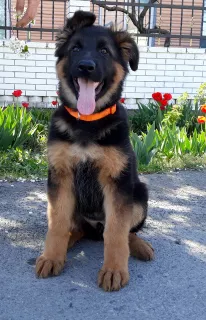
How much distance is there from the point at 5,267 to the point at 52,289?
45cm

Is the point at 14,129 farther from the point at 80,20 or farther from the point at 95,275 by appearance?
the point at 95,275

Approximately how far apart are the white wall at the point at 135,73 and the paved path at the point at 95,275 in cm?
417

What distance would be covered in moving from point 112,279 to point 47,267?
1.42 feet

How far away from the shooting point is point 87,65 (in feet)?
8.73

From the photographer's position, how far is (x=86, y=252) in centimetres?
317


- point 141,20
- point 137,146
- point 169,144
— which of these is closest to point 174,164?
point 169,144

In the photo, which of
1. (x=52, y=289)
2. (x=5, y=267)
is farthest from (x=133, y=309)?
(x=5, y=267)

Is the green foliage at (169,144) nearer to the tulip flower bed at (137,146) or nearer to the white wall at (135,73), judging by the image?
the tulip flower bed at (137,146)

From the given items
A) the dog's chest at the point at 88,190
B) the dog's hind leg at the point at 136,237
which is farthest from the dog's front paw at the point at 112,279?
the dog's chest at the point at 88,190

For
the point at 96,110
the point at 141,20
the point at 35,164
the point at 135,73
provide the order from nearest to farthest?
the point at 96,110
the point at 35,164
the point at 135,73
the point at 141,20

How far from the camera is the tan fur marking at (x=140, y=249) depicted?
3.04m

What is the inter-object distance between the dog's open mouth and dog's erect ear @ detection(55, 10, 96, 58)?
38cm

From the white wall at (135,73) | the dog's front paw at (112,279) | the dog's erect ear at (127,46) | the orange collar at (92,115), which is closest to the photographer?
the dog's front paw at (112,279)

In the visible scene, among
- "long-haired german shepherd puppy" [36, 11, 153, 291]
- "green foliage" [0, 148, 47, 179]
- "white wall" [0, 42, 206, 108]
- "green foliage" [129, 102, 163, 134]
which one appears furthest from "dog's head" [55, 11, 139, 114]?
"white wall" [0, 42, 206, 108]
